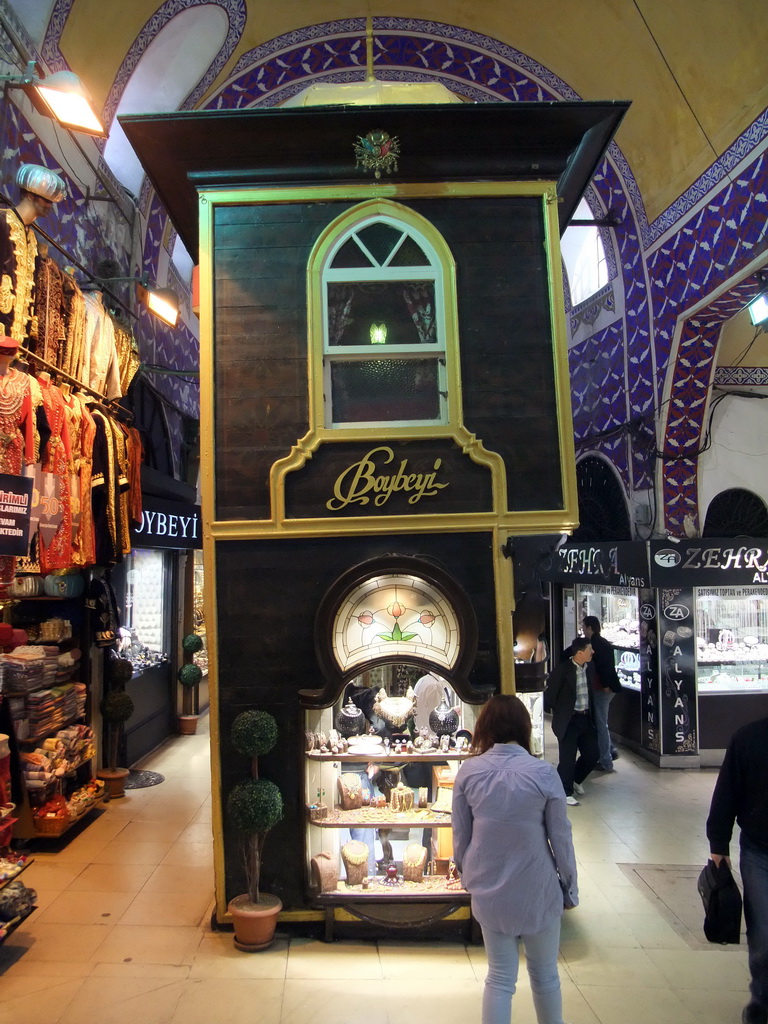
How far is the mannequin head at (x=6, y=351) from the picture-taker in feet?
16.2

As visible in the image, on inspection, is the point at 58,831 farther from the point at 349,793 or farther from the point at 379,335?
the point at 379,335

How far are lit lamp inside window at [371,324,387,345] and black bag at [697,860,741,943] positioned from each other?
411 cm

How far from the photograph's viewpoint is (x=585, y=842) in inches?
267

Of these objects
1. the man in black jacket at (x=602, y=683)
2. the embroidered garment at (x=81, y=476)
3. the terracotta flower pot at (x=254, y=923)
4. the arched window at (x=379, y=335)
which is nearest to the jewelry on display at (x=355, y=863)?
the terracotta flower pot at (x=254, y=923)

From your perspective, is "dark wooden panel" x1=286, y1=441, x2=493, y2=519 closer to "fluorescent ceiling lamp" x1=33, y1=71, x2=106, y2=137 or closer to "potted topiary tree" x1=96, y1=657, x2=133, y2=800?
"fluorescent ceiling lamp" x1=33, y1=71, x2=106, y2=137

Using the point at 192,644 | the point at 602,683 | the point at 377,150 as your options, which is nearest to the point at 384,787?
the point at 602,683

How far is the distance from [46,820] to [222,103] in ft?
28.7

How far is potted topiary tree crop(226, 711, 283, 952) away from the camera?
470 cm

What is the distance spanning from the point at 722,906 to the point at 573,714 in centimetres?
403

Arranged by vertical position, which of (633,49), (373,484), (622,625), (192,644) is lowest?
(192,644)

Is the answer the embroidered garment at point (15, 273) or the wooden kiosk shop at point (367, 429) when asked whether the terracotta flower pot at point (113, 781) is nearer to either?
the wooden kiosk shop at point (367, 429)

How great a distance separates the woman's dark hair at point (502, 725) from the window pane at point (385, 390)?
2.61 meters

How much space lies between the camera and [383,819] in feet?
16.8

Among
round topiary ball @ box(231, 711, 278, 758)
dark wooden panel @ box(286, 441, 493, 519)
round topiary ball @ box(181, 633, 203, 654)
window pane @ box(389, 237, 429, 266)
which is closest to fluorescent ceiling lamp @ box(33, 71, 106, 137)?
window pane @ box(389, 237, 429, 266)
